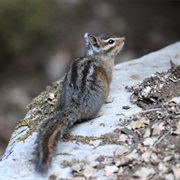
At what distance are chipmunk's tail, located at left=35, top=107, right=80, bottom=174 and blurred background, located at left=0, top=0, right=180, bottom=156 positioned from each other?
229 inches

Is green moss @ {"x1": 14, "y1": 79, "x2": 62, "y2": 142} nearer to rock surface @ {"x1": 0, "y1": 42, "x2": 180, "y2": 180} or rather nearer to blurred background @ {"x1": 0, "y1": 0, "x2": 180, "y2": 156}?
rock surface @ {"x1": 0, "y1": 42, "x2": 180, "y2": 180}

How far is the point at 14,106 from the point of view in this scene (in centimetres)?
1136

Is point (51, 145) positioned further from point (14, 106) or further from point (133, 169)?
point (14, 106)

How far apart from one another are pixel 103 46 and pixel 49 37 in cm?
568

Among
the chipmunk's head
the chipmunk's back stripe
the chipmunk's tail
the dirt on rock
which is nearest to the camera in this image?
the dirt on rock

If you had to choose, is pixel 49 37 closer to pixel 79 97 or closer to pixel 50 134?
→ pixel 79 97

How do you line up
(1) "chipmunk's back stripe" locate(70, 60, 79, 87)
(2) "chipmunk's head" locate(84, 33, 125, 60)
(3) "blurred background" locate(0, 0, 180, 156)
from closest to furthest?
1. (1) "chipmunk's back stripe" locate(70, 60, 79, 87)
2. (2) "chipmunk's head" locate(84, 33, 125, 60)
3. (3) "blurred background" locate(0, 0, 180, 156)

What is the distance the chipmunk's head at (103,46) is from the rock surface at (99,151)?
2.25 ft

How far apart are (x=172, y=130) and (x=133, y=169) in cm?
64

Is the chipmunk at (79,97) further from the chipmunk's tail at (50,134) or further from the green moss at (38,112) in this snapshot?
the green moss at (38,112)

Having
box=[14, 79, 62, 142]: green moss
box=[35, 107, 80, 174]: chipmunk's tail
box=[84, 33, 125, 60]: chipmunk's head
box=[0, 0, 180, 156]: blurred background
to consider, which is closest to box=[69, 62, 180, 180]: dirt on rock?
box=[35, 107, 80, 174]: chipmunk's tail

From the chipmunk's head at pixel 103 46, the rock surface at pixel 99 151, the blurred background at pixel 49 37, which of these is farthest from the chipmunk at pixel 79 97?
the blurred background at pixel 49 37

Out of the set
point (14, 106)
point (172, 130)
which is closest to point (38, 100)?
point (172, 130)

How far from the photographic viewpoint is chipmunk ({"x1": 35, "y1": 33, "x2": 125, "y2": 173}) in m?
5.09
